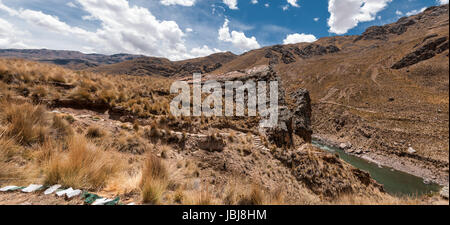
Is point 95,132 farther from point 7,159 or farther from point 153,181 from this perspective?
point 153,181

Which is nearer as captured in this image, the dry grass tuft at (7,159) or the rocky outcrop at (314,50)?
the dry grass tuft at (7,159)

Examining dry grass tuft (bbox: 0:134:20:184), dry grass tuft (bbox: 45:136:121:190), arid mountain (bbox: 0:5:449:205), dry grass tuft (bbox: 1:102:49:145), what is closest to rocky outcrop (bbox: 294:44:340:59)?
arid mountain (bbox: 0:5:449:205)

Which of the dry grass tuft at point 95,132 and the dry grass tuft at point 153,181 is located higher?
the dry grass tuft at point 95,132

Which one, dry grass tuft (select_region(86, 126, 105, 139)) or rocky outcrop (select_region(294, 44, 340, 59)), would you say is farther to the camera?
rocky outcrop (select_region(294, 44, 340, 59))

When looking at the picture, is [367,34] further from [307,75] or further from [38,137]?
[38,137]

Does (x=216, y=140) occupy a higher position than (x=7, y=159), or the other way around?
(x=7, y=159)

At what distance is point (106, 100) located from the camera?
24.6ft

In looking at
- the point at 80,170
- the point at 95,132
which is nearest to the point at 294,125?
the point at 95,132

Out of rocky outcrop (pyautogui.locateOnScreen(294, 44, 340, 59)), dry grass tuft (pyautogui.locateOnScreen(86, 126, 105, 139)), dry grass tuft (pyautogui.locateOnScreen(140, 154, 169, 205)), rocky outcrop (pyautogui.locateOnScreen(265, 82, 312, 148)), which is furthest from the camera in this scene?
rocky outcrop (pyautogui.locateOnScreen(294, 44, 340, 59))

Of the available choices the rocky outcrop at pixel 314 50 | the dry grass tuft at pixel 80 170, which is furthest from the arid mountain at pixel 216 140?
the rocky outcrop at pixel 314 50

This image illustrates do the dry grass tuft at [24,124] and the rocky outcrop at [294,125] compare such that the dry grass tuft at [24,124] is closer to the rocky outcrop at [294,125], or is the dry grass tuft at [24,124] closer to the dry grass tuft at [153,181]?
the dry grass tuft at [153,181]

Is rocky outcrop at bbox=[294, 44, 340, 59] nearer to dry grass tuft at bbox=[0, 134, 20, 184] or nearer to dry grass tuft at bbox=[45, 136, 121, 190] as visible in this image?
dry grass tuft at bbox=[45, 136, 121, 190]
